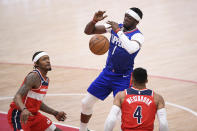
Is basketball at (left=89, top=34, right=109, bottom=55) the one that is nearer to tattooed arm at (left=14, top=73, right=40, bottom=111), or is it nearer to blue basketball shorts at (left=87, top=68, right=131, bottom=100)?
blue basketball shorts at (left=87, top=68, right=131, bottom=100)

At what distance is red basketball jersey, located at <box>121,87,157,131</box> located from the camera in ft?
17.7

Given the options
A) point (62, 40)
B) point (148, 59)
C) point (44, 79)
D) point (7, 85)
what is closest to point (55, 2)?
point (62, 40)

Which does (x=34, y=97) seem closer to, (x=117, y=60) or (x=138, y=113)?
(x=117, y=60)

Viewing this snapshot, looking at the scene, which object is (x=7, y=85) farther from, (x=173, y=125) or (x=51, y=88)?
(x=173, y=125)

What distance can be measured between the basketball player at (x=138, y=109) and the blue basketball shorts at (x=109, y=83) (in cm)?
190

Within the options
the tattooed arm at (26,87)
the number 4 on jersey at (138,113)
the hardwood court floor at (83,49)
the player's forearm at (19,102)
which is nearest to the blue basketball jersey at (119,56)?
the tattooed arm at (26,87)

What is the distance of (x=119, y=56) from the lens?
24.1 ft

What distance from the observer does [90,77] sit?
39.6 ft

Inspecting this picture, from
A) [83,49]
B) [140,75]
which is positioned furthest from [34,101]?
[83,49]

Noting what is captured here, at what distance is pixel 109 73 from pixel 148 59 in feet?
21.5

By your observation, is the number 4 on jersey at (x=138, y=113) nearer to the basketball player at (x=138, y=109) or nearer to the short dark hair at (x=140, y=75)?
the basketball player at (x=138, y=109)

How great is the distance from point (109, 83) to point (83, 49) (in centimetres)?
799

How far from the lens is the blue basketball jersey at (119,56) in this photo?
7.29 m

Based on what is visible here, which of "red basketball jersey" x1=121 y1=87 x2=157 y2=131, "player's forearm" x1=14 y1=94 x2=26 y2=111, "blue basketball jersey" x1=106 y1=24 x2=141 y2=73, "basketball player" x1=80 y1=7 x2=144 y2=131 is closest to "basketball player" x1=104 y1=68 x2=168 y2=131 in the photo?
"red basketball jersey" x1=121 y1=87 x2=157 y2=131
